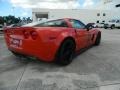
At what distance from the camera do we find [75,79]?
373 cm

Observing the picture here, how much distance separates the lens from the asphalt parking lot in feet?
11.2

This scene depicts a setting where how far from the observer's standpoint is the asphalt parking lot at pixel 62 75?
342cm

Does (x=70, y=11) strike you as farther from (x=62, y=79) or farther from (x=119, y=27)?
(x=62, y=79)

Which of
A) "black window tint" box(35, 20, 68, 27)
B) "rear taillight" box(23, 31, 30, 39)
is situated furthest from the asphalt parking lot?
"black window tint" box(35, 20, 68, 27)

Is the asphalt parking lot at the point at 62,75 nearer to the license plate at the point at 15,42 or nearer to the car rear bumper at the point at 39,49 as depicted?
the car rear bumper at the point at 39,49

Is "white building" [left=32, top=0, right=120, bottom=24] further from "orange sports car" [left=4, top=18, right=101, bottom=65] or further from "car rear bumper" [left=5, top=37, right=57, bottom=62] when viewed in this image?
"car rear bumper" [left=5, top=37, right=57, bottom=62]

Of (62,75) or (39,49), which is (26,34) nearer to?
(39,49)

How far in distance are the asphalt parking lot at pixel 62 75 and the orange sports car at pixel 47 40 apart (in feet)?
1.26

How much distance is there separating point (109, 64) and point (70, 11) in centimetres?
Result: 4746

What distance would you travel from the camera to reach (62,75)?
3.97 meters

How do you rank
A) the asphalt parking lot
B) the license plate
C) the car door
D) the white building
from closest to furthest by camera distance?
1. the asphalt parking lot
2. the license plate
3. the car door
4. the white building

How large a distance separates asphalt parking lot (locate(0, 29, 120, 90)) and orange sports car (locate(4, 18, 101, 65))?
0.38 m

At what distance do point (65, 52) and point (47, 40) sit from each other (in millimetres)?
822

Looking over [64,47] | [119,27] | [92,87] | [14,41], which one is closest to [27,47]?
[14,41]
